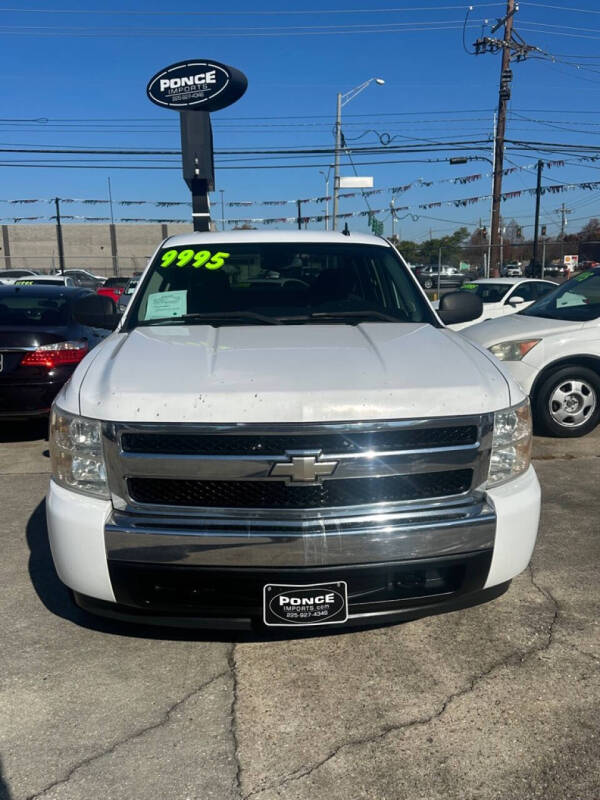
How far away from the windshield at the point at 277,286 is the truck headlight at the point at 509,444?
3.93 feet

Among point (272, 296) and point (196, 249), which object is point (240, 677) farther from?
point (196, 249)

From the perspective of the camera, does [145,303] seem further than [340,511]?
Yes

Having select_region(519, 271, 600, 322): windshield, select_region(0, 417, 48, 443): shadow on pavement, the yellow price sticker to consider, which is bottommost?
select_region(0, 417, 48, 443): shadow on pavement

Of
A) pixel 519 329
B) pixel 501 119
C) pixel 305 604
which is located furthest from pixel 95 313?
pixel 501 119

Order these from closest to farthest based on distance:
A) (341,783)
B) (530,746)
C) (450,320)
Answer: (341,783), (530,746), (450,320)

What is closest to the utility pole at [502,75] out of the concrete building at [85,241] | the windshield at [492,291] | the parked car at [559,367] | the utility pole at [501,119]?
the utility pole at [501,119]

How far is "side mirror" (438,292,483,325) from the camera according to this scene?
4195 millimetres

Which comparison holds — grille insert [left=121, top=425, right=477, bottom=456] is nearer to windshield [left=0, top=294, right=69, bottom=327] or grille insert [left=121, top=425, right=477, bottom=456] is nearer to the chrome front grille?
the chrome front grille

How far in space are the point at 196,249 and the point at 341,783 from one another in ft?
10.4

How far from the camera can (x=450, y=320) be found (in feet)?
13.8

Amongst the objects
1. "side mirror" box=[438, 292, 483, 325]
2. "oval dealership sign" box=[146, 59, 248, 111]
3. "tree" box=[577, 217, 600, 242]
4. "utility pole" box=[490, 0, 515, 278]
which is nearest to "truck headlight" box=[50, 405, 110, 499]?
"side mirror" box=[438, 292, 483, 325]

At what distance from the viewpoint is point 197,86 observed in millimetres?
11086

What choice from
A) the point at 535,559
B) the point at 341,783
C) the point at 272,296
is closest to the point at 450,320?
the point at 272,296

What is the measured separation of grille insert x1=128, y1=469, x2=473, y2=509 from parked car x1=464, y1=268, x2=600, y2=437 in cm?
438
